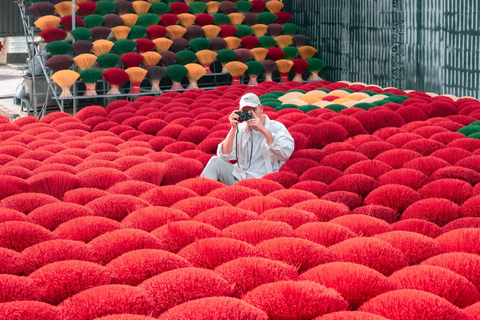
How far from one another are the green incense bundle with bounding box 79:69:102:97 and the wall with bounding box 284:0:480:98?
9.41ft

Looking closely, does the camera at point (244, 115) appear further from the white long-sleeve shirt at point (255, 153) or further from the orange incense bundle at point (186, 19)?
the orange incense bundle at point (186, 19)

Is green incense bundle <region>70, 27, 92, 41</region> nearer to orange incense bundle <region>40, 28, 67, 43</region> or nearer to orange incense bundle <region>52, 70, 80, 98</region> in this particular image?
orange incense bundle <region>40, 28, 67, 43</region>

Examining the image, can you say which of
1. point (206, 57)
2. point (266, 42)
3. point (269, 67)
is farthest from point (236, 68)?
point (266, 42)

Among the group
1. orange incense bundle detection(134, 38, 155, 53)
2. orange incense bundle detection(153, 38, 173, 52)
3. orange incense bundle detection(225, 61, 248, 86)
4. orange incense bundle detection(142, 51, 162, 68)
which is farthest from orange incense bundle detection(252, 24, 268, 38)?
orange incense bundle detection(142, 51, 162, 68)

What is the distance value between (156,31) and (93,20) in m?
0.68

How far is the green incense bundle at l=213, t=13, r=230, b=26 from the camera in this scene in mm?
7273

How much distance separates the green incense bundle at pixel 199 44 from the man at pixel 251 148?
350 centimetres

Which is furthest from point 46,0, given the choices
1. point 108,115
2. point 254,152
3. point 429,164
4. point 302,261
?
point 302,261

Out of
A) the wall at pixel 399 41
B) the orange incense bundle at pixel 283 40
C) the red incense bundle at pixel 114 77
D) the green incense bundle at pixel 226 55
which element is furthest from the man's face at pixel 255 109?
the orange incense bundle at pixel 283 40

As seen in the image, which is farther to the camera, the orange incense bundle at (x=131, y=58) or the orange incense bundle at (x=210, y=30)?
the orange incense bundle at (x=210, y=30)

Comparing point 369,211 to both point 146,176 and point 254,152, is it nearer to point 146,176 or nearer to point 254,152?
point 146,176

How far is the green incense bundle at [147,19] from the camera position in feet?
22.3

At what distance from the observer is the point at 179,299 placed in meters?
1.20

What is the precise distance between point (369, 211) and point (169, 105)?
259 cm
